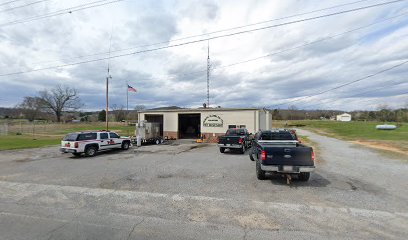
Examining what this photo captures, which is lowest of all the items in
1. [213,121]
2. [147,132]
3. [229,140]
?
[229,140]

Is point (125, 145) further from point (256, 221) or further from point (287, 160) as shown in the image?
point (256, 221)

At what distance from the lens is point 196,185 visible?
7809mm

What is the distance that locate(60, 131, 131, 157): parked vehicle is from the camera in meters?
14.8

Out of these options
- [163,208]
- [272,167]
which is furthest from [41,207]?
[272,167]

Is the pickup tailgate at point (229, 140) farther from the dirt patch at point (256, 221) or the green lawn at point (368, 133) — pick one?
the green lawn at point (368, 133)

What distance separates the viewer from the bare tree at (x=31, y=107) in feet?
294

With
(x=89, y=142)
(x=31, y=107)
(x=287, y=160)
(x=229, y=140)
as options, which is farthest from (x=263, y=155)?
(x=31, y=107)

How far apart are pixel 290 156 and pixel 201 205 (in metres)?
3.55

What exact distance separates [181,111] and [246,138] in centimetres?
1096

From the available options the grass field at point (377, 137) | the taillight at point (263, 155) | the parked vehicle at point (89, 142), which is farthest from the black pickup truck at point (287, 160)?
the grass field at point (377, 137)

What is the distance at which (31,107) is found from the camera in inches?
3669

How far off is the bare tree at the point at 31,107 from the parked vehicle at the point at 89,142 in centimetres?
9283

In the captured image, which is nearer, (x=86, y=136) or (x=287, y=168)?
(x=287, y=168)

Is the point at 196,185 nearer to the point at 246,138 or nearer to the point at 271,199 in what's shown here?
the point at 271,199
